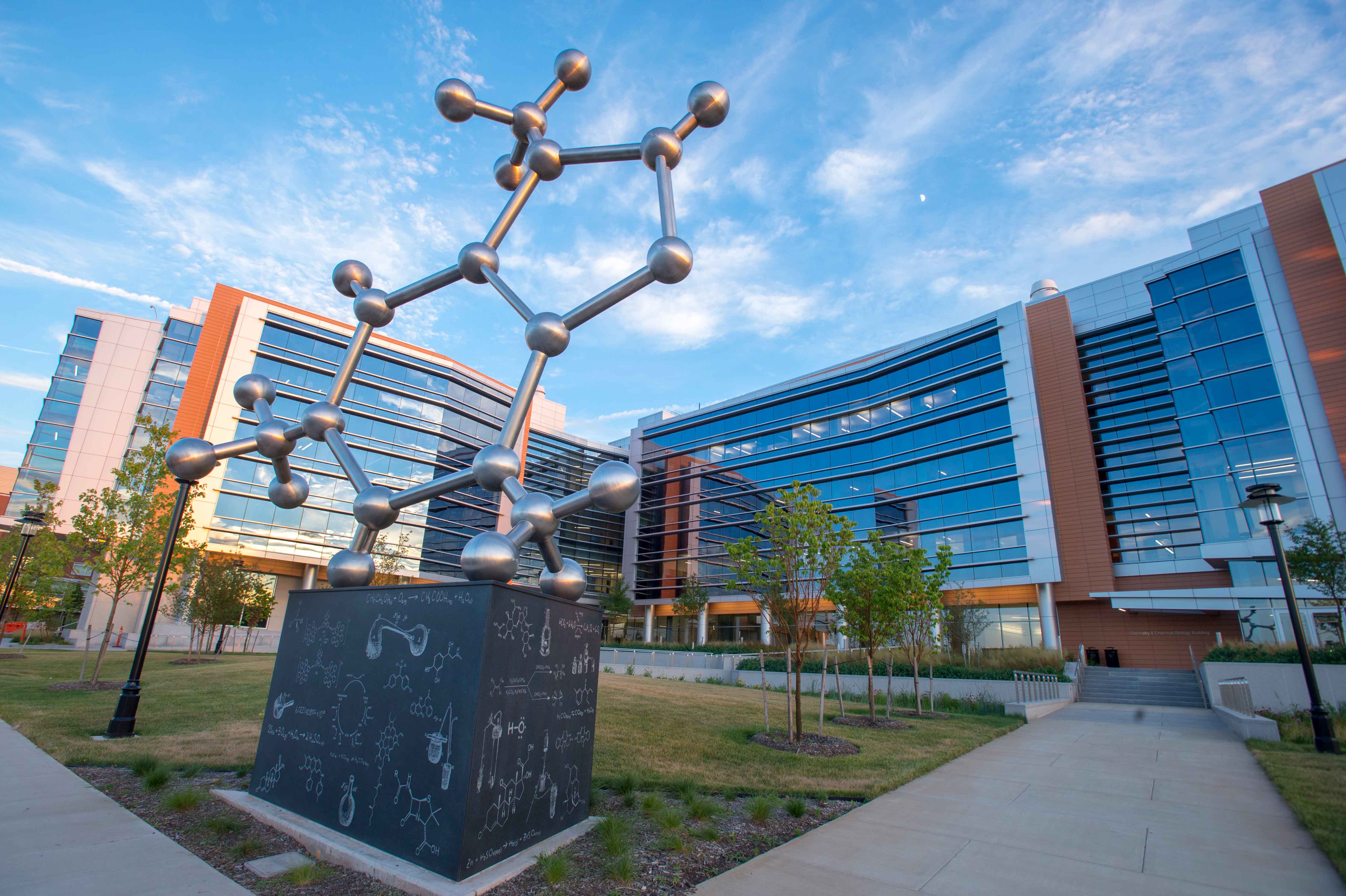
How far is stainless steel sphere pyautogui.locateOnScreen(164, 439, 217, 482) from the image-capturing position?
6.92 meters

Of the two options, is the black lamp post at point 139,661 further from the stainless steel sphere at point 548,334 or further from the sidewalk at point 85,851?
the stainless steel sphere at point 548,334

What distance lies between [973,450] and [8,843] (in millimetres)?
42076

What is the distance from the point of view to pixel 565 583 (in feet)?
17.9

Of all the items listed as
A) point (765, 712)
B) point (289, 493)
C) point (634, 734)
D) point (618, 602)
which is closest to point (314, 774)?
point (289, 493)

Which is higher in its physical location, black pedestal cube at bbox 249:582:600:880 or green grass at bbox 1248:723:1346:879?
black pedestal cube at bbox 249:582:600:880

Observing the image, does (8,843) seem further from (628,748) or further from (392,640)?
(628,748)

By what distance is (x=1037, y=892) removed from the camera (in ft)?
13.8

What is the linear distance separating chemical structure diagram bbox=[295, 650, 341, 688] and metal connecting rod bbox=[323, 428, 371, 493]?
158 cm

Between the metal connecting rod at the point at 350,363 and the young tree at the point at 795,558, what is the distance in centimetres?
698

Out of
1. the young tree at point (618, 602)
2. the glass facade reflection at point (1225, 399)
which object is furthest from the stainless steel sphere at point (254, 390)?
the young tree at point (618, 602)

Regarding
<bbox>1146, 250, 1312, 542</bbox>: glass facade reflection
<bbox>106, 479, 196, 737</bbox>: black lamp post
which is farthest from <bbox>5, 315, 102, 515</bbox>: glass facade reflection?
<bbox>1146, 250, 1312, 542</bbox>: glass facade reflection

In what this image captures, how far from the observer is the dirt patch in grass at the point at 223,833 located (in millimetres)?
4027

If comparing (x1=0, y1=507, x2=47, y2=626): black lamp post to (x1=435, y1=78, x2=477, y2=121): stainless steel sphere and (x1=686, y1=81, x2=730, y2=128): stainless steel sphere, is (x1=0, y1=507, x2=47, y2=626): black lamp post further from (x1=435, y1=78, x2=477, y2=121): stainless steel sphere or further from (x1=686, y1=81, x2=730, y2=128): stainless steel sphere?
(x1=686, y1=81, x2=730, y2=128): stainless steel sphere

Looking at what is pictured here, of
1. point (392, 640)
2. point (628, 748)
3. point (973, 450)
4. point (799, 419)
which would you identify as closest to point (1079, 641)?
point (973, 450)
